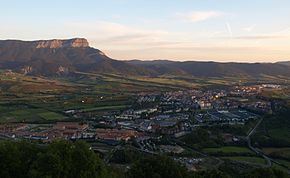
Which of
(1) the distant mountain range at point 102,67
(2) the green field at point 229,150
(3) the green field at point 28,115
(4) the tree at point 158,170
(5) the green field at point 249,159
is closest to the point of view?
(4) the tree at point 158,170

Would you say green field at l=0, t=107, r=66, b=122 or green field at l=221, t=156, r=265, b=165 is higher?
green field at l=221, t=156, r=265, b=165

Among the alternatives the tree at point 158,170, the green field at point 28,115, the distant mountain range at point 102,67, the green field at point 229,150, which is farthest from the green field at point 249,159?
the distant mountain range at point 102,67

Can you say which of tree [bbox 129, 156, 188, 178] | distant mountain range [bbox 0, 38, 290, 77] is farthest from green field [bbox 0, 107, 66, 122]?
distant mountain range [bbox 0, 38, 290, 77]

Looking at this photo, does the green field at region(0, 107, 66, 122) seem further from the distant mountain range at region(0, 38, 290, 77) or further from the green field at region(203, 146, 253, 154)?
the distant mountain range at region(0, 38, 290, 77)

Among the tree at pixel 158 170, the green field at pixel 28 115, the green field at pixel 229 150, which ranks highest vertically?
the tree at pixel 158 170

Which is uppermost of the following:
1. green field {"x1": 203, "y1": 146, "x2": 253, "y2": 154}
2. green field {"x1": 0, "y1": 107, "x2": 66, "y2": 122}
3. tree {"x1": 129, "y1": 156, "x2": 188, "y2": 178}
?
tree {"x1": 129, "y1": 156, "x2": 188, "y2": 178}

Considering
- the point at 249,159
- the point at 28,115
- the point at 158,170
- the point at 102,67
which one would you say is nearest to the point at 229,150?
the point at 249,159

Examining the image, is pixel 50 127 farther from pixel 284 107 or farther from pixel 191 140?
pixel 284 107

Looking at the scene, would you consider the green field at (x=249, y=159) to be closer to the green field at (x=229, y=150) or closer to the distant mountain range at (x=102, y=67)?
the green field at (x=229, y=150)

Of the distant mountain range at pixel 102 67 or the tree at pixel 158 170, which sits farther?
the distant mountain range at pixel 102 67

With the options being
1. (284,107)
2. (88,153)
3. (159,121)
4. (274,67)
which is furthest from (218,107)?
(274,67)

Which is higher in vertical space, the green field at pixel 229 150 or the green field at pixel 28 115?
the green field at pixel 229 150
